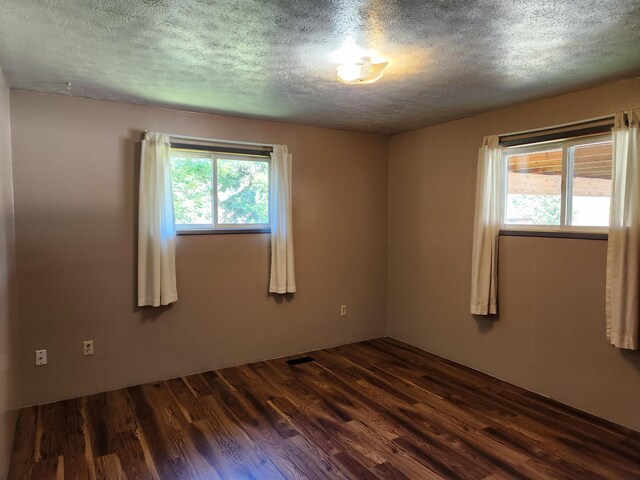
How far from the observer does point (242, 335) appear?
3893mm

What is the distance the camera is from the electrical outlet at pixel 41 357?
3006 mm

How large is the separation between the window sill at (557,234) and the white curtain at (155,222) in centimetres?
286

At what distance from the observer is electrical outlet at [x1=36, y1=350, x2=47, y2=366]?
9.86 feet

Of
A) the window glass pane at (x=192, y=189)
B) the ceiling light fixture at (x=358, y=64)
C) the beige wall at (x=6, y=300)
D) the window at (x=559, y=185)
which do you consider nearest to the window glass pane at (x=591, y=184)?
the window at (x=559, y=185)

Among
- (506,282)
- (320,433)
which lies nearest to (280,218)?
(320,433)

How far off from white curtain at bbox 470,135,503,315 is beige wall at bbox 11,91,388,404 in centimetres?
137

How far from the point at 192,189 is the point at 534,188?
2.92 m

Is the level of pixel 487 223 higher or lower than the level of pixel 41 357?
higher

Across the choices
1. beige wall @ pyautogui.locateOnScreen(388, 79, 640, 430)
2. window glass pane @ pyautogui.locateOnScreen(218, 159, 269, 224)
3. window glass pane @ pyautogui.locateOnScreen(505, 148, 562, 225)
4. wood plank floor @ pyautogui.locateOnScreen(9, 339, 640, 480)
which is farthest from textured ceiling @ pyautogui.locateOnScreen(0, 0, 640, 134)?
wood plank floor @ pyautogui.locateOnScreen(9, 339, 640, 480)

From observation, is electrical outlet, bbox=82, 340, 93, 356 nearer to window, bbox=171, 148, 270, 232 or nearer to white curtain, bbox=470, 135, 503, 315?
Result: window, bbox=171, 148, 270, 232

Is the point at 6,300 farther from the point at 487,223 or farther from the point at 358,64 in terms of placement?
the point at 487,223

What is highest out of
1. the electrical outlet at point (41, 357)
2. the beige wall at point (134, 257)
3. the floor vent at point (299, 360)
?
the beige wall at point (134, 257)

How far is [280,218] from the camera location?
3902 millimetres

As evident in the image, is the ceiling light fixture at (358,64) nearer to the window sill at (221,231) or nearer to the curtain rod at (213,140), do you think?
the curtain rod at (213,140)
